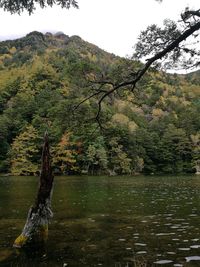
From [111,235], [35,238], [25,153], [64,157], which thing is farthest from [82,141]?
A: [35,238]

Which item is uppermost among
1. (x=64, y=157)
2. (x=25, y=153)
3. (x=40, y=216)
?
(x=25, y=153)

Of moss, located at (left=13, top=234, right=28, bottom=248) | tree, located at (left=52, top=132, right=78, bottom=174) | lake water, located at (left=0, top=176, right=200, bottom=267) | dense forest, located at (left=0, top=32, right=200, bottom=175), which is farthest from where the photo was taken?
dense forest, located at (left=0, top=32, right=200, bottom=175)

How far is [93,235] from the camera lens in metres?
18.5

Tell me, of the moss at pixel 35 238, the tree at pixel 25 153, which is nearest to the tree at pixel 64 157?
the tree at pixel 25 153

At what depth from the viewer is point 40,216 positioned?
1583 cm

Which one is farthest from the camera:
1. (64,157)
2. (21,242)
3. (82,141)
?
(64,157)

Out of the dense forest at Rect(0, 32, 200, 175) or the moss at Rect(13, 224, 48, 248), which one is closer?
the moss at Rect(13, 224, 48, 248)

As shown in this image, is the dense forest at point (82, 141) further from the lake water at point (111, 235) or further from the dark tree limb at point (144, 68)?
the dark tree limb at point (144, 68)

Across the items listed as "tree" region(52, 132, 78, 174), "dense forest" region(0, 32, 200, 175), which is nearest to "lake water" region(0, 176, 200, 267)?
"dense forest" region(0, 32, 200, 175)

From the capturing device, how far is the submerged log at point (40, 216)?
15719 mm

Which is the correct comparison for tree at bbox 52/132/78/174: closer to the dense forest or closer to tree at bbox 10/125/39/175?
the dense forest


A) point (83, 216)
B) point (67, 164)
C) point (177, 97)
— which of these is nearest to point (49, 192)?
point (83, 216)

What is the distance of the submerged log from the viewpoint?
15.7m

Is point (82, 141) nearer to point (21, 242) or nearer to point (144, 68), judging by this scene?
point (21, 242)
